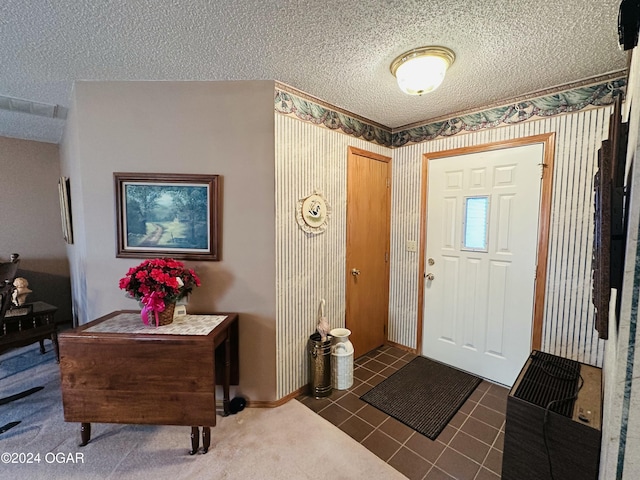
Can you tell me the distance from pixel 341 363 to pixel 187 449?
3.93 ft

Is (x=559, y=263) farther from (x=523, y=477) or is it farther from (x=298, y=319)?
(x=298, y=319)

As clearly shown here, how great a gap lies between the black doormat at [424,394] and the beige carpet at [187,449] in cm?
44

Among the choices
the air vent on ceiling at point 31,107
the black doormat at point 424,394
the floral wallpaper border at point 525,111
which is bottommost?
the black doormat at point 424,394

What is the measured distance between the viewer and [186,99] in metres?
1.94

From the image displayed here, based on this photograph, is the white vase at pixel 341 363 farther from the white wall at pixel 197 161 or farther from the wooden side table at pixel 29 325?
the wooden side table at pixel 29 325

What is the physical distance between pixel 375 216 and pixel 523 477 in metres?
2.12

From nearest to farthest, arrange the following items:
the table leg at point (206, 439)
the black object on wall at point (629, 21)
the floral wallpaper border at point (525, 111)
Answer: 1. the black object on wall at point (629, 21)
2. the table leg at point (206, 439)
3. the floral wallpaper border at point (525, 111)

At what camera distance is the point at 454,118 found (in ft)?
8.16

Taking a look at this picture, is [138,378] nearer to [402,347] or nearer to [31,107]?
[402,347]

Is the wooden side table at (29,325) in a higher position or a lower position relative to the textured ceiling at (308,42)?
lower

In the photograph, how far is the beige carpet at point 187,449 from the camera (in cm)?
151

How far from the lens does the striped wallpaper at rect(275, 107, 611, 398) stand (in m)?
1.91

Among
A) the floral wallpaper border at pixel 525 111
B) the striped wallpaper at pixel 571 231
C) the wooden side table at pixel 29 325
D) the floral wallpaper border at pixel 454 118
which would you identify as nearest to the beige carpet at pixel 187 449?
the wooden side table at pixel 29 325

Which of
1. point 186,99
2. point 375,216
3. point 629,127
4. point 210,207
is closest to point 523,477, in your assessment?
point 629,127
